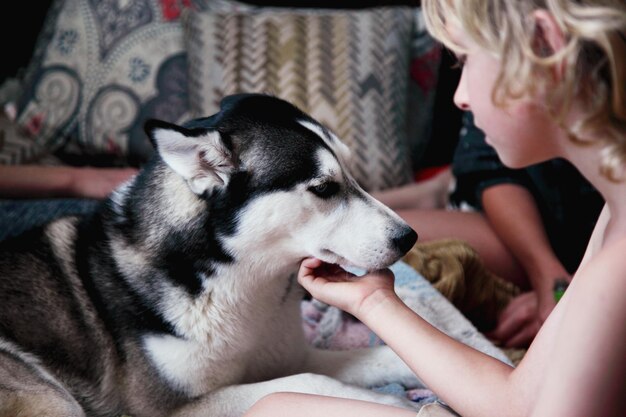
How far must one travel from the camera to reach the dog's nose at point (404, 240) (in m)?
1.17

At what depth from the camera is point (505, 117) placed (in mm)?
908

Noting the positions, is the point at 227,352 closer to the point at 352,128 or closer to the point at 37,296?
the point at 37,296

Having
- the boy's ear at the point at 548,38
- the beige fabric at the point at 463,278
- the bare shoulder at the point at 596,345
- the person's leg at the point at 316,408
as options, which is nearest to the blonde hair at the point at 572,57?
the boy's ear at the point at 548,38

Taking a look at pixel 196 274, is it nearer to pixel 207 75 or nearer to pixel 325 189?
pixel 325 189

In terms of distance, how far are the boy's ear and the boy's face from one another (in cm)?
5

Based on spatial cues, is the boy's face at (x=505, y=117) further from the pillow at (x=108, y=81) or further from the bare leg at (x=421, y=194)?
the pillow at (x=108, y=81)

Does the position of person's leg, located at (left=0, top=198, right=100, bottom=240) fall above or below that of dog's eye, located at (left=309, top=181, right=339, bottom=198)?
below

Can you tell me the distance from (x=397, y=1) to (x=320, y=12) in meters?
0.36

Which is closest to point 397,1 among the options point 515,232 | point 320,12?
point 320,12

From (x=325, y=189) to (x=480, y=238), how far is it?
33.0 inches

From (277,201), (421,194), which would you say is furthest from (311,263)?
(421,194)

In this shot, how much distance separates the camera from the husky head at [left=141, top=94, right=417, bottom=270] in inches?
45.7

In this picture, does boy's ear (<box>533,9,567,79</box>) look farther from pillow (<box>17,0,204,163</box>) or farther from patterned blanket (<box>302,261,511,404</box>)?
pillow (<box>17,0,204,163</box>)

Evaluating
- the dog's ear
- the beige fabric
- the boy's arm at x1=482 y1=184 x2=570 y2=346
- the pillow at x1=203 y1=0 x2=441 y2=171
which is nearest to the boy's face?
the dog's ear
